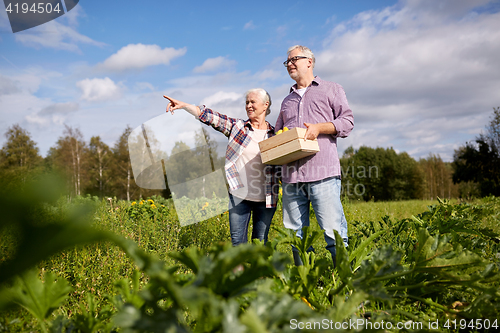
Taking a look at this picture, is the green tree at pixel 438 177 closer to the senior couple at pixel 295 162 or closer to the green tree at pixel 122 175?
the green tree at pixel 122 175

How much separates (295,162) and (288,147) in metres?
0.34

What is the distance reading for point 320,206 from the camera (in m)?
2.82

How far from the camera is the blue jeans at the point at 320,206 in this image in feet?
9.18

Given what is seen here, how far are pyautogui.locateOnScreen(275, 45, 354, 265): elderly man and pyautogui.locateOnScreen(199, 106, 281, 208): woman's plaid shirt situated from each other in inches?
5.7

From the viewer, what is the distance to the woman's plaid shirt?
3164 mm

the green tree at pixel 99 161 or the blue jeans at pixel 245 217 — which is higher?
the green tree at pixel 99 161

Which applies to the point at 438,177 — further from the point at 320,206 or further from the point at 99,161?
the point at 320,206

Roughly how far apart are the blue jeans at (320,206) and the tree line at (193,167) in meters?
0.97

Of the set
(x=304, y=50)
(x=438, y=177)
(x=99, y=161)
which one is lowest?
(x=438, y=177)

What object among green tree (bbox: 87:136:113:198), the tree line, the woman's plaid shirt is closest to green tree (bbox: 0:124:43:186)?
the tree line

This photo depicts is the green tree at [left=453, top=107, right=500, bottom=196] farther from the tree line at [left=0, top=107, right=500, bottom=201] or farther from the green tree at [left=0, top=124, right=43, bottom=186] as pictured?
the green tree at [left=0, top=124, right=43, bottom=186]

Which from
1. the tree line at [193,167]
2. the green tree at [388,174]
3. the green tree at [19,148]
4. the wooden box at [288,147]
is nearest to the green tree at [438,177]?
the tree line at [193,167]

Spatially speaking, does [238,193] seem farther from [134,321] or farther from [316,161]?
[134,321]

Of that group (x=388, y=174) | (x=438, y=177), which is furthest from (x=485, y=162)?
(x=438, y=177)
